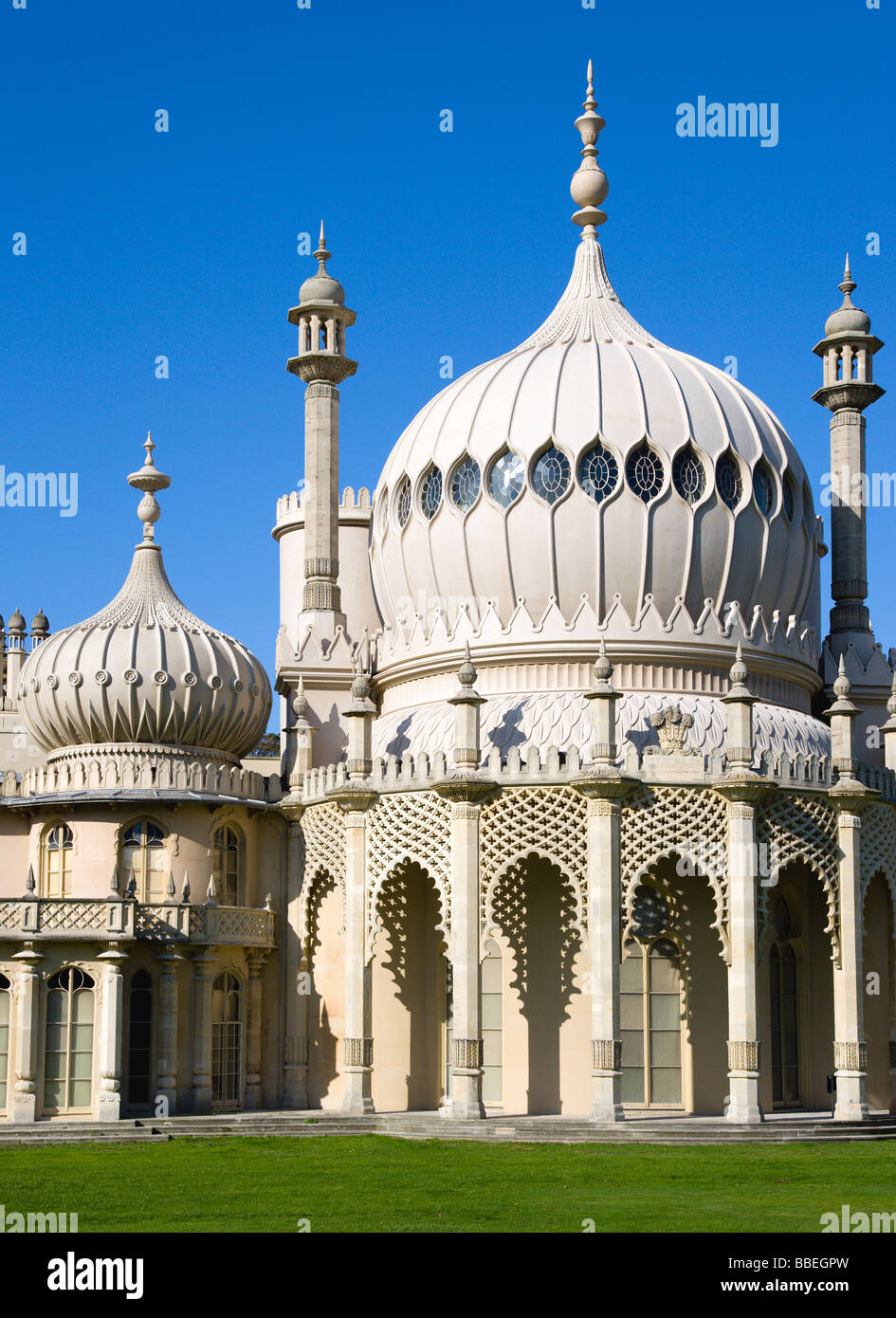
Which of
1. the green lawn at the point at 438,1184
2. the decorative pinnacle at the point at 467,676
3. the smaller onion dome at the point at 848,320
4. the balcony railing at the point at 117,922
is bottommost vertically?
the green lawn at the point at 438,1184

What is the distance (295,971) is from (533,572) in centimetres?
868

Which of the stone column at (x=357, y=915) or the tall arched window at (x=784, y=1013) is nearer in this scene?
the stone column at (x=357, y=915)

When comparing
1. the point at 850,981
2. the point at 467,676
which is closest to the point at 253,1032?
the point at 467,676

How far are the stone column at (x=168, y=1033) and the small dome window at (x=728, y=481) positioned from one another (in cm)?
1332

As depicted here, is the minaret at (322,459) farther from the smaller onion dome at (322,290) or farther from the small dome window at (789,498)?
the small dome window at (789,498)

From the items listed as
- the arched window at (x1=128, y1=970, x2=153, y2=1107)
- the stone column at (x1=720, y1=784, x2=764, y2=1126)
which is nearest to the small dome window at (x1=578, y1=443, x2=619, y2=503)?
the stone column at (x1=720, y1=784, x2=764, y2=1126)

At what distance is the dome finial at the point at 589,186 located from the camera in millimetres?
40281

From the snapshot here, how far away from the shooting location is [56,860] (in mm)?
34250

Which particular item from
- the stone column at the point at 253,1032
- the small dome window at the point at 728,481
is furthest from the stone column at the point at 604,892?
the stone column at the point at 253,1032

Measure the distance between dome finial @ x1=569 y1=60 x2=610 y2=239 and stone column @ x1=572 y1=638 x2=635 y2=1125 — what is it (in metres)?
13.2

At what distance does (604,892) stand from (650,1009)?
309 cm

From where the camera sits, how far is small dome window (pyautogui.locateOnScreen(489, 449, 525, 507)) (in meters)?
35.3

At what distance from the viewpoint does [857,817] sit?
32656 mm

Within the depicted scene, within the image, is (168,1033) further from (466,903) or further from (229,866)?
(466,903)
